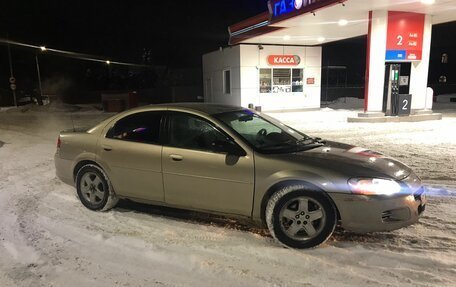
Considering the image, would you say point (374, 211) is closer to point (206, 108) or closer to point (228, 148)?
point (228, 148)

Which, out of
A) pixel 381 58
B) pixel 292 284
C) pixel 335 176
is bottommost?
pixel 292 284

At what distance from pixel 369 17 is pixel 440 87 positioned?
29.2 metres

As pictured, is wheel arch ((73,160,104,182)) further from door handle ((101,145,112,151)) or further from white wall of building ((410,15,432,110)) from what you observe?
white wall of building ((410,15,432,110))

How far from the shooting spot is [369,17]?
14.6 meters

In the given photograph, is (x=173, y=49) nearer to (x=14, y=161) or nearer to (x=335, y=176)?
(x=14, y=161)

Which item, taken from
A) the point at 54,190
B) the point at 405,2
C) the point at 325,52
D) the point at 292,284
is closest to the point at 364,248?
the point at 292,284

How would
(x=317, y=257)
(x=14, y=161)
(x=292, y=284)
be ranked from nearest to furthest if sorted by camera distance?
(x=292, y=284) < (x=317, y=257) < (x=14, y=161)

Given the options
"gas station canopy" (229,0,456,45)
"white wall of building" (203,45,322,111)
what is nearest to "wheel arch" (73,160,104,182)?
"gas station canopy" (229,0,456,45)

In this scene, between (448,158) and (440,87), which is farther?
(440,87)

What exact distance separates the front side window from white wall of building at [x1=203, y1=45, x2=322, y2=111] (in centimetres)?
1658

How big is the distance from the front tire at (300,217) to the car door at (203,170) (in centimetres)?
32

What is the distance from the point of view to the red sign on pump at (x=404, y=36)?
48.0 ft

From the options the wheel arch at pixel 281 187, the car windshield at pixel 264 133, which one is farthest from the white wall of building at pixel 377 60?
the wheel arch at pixel 281 187

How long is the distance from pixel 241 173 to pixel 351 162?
1.19 metres
